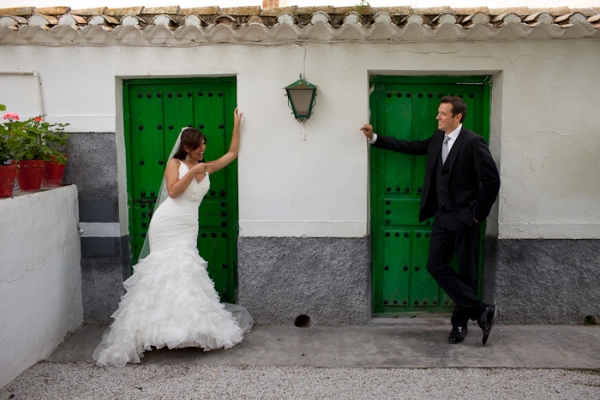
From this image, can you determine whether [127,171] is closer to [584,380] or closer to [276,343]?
[276,343]

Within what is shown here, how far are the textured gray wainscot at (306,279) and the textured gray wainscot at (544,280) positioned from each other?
118cm

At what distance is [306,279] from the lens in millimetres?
4746

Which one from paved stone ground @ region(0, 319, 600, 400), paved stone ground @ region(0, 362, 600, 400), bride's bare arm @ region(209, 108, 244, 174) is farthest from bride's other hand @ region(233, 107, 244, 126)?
paved stone ground @ region(0, 362, 600, 400)

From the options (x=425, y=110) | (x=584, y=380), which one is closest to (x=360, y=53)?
(x=425, y=110)

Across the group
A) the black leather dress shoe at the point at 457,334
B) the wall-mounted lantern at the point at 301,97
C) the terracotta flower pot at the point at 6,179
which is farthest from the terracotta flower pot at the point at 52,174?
the black leather dress shoe at the point at 457,334

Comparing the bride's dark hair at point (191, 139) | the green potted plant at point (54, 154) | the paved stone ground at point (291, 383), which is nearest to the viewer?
the paved stone ground at point (291, 383)

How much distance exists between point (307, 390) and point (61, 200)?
2580 mm

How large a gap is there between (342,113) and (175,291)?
2030 mm

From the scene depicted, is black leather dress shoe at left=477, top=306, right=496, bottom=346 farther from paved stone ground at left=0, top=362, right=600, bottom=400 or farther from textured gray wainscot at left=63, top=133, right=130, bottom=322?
textured gray wainscot at left=63, top=133, right=130, bottom=322

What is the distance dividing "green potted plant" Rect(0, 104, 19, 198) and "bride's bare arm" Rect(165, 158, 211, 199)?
110 cm

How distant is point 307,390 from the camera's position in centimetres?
360

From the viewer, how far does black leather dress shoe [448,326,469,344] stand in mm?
4352

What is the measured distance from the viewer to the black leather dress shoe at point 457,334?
14.3 ft

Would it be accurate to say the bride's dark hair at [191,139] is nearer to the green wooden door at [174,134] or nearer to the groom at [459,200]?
the green wooden door at [174,134]
